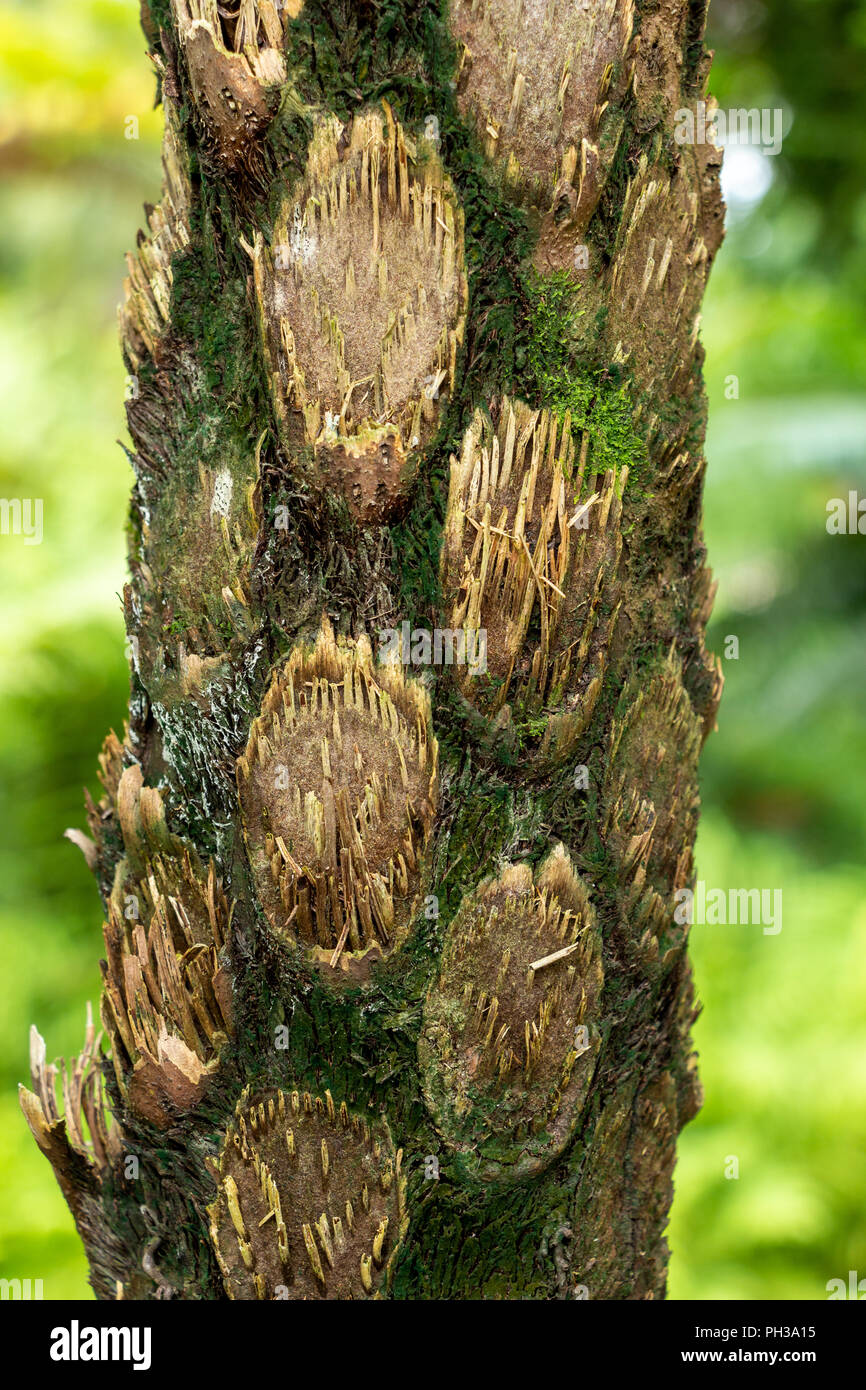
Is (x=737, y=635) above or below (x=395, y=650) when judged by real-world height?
above

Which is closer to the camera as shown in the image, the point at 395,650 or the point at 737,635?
the point at 395,650

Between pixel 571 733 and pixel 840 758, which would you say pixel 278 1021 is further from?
pixel 840 758

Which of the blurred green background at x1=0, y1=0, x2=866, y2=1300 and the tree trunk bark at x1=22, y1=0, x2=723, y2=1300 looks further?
the blurred green background at x1=0, y1=0, x2=866, y2=1300

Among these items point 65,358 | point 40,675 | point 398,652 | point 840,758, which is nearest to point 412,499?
point 398,652

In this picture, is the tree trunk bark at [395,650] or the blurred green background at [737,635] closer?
the tree trunk bark at [395,650]
